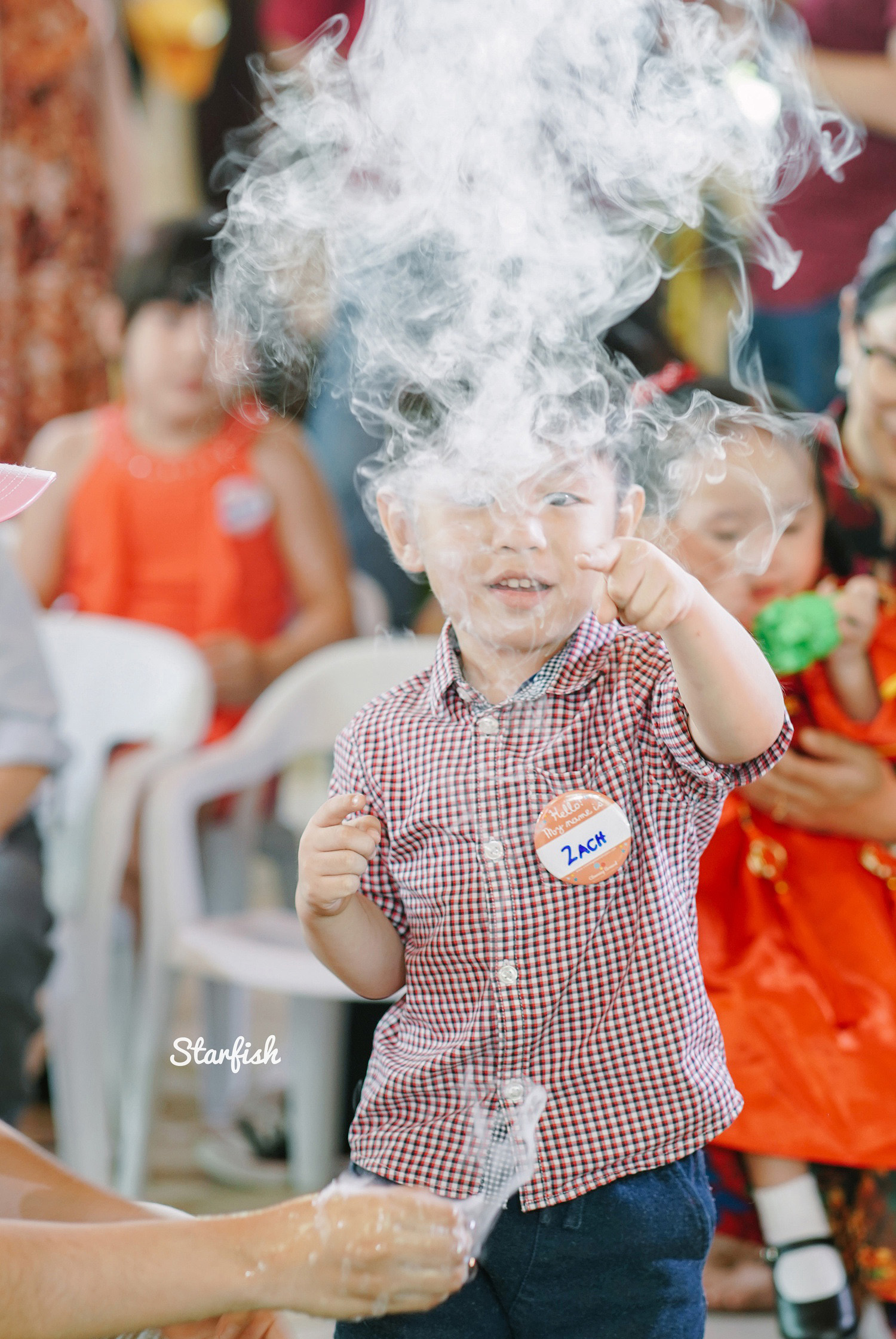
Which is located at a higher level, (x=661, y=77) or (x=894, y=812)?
(x=661, y=77)

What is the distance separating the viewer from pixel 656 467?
41.3 inches

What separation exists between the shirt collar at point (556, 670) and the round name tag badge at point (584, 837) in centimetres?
9

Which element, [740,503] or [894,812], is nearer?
[740,503]

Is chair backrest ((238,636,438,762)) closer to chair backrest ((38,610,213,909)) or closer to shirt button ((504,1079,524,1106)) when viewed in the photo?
chair backrest ((38,610,213,909))

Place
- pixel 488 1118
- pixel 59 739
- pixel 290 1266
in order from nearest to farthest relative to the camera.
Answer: pixel 290 1266 → pixel 488 1118 → pixel 59 739

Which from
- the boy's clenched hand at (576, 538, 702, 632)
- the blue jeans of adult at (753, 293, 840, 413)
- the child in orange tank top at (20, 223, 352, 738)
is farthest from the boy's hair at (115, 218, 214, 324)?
the boy's clenched hand at (576, 538, 702, 632)

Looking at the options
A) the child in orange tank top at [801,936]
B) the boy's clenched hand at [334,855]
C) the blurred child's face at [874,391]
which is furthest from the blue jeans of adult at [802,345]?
the boy's clenched hand at [334,855]

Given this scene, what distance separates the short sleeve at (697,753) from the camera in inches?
34.6

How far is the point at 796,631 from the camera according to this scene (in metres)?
1.26

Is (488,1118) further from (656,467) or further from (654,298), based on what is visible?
(654,298)

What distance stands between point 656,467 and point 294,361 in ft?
1.11

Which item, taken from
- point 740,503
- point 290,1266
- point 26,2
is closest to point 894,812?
point 740,503

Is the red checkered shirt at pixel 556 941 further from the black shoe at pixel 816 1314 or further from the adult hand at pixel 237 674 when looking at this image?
the adult hand at pixel 237 674

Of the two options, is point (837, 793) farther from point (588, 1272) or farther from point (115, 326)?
point (115, 326)
